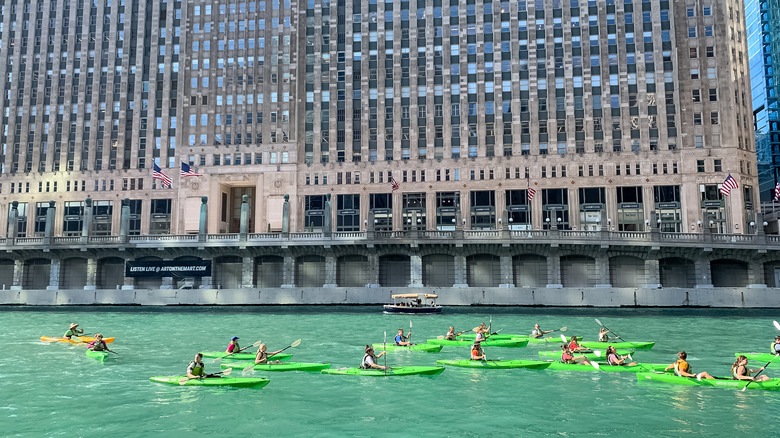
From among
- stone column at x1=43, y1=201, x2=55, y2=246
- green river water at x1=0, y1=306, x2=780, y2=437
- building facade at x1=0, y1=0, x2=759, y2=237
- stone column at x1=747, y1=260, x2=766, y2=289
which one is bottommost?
green river water at x1=0, y1=306, x2=780, y2=437

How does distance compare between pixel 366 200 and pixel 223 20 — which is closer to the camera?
pixel 366 200

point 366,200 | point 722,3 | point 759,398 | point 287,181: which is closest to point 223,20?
point 287,181

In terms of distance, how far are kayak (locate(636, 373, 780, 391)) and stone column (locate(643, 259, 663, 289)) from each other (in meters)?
44.4

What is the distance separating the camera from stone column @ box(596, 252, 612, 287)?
6831 centimetres

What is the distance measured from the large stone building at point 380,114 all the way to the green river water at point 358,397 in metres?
52.1

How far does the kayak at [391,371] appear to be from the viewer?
27.5m

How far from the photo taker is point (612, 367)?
28328 mm

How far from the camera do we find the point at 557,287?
67.7 meters

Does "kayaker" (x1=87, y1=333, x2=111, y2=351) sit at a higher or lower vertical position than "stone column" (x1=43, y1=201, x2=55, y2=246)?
lower

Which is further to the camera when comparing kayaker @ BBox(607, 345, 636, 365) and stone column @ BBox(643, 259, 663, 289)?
stone column @ BBox(643, 259, 663, 289)

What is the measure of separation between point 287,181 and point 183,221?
720 inches

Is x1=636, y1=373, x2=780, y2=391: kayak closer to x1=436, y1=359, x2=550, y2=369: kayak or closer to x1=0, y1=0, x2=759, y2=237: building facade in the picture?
x1=436, y1=359, x2=550, y2=369: kayak

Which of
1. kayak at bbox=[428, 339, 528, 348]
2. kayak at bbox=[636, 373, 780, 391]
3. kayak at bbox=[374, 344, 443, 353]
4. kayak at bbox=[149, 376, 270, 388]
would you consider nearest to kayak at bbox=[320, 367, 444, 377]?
kayak at bbox=[149, 376, 270, 388]

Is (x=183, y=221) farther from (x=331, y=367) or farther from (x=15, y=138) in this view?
(x=331, y=367)
